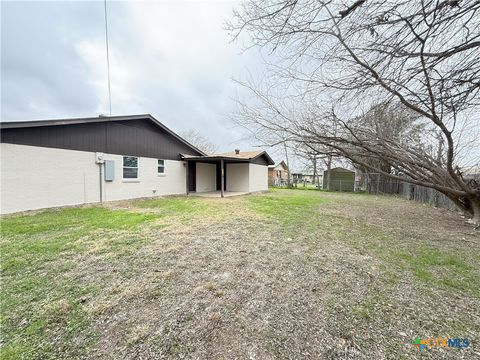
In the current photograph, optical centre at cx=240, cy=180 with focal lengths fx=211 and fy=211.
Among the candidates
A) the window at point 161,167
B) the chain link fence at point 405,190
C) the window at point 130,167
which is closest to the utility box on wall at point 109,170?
the window at point 130,167

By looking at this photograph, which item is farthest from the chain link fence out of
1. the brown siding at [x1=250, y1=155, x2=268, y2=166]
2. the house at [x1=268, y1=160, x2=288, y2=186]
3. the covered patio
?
the house at [x1=268, y1=160, x2=288, y2=186]

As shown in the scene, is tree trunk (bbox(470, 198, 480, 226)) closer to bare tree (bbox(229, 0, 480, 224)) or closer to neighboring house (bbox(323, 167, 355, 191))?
bare tree (bbox(229, 0, 480, 224))

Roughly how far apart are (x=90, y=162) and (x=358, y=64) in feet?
31.3

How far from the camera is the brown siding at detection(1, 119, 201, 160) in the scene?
6.93 m

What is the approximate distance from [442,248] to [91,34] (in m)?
10.6

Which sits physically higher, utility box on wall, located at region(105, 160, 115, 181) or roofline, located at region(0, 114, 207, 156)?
roofline, located at region(0, 114, 207, 156)

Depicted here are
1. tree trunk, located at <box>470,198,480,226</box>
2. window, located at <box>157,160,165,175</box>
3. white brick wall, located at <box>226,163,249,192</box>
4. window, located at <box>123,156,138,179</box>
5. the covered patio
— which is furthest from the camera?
white brick wall, located at <box>226,163,249,192</box>

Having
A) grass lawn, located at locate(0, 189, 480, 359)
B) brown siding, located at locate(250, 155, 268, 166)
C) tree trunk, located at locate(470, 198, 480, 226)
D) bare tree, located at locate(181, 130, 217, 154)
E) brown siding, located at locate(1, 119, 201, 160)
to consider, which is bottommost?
grass lawn, located at locate(0, 189, 480, 359)

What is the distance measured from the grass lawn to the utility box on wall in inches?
181

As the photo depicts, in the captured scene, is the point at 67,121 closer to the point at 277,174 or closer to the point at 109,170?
the point at 109,170

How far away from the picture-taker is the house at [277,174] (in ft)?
92.8

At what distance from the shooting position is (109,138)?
9.20m

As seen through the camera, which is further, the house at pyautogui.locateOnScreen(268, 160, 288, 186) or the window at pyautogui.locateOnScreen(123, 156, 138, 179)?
the house at pyautogui.locateOnScreen(268, 160, 288, 186)

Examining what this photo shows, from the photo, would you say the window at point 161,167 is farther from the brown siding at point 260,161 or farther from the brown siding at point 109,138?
the brown siding at point 260,161
